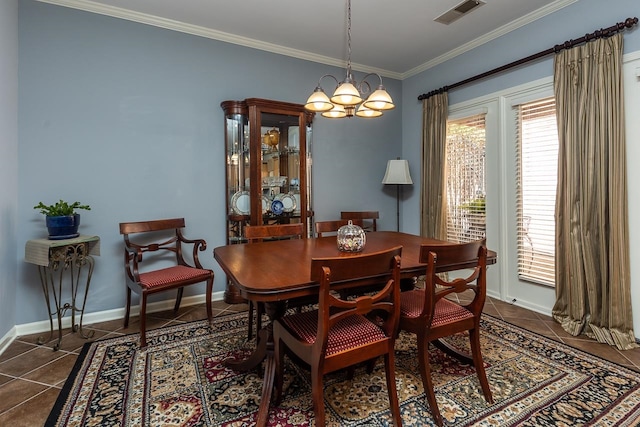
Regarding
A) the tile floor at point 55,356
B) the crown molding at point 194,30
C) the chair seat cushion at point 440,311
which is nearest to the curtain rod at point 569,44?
the crown molding at point 194,30

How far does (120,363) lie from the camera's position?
6.81 feet

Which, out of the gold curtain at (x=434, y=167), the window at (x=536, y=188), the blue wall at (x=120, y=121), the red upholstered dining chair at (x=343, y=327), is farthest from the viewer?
the gold curtain at (x=434, y=167)

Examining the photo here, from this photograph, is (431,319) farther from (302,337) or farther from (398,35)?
(398,35)

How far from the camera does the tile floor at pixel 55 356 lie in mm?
1670

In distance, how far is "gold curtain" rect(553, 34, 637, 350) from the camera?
7.63 ft

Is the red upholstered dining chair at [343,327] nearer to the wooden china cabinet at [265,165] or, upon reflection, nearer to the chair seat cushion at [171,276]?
the chair seat cushion at [171,276]

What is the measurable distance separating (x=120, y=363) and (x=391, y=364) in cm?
176

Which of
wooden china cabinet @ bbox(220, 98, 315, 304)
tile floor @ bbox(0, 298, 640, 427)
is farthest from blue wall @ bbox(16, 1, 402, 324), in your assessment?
tile floor @ bbox(0, 298, 640, 427)

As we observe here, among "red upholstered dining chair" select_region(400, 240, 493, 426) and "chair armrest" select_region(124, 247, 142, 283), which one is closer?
"red upholstered dining chair" select_region(400, 240, 493, 426)

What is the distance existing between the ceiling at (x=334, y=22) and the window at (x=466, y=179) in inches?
34.8

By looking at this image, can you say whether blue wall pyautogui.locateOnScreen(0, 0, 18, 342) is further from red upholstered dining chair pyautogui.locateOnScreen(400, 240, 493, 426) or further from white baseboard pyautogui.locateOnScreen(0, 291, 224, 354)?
red upholstered dining chair pyautogui.locateOnScreen(400, 240, 493, 426)

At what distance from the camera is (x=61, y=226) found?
7.85 feet

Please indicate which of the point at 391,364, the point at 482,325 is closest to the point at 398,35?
the point at 482,325

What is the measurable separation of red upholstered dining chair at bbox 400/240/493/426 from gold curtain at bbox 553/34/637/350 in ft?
4.70
